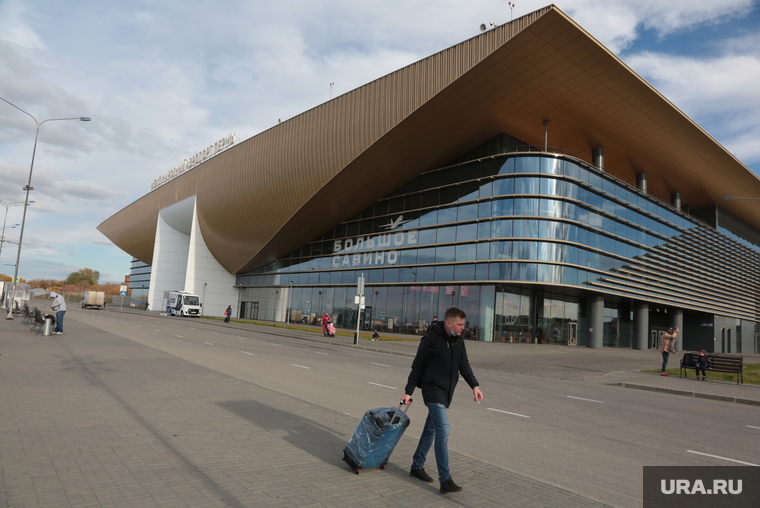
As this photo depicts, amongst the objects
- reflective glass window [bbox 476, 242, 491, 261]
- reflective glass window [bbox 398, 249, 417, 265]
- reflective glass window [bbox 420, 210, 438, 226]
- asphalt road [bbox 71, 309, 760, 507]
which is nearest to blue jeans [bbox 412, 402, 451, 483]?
asphalt road [bbox 71, 309, 760, 507]

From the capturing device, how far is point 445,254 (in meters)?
37.4

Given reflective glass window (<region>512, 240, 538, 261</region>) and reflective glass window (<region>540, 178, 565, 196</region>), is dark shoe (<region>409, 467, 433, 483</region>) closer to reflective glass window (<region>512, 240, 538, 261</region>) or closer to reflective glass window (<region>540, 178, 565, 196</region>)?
reflective glass window (<region>512, 240, 538, 261</region>)

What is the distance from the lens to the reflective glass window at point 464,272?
116 feet

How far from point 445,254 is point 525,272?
6.43 m

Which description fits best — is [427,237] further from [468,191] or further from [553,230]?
[553,230]

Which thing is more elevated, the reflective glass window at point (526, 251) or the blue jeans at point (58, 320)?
the reflective glass window at point (526, 251)

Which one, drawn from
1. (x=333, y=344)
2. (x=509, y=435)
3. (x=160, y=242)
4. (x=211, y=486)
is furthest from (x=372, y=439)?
(x=160, y=242)

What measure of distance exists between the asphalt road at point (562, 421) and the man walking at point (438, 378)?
50.9 inches

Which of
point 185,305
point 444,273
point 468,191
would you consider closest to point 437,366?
point 444,273

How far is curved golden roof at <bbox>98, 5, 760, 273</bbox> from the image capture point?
27.6m

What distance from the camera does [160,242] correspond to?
65188 mm

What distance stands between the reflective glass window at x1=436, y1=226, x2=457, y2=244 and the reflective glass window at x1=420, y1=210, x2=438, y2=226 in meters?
0.96

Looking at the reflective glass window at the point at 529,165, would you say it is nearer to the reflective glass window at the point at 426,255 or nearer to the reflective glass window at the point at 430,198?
the reflective glass window at the point at 430,198

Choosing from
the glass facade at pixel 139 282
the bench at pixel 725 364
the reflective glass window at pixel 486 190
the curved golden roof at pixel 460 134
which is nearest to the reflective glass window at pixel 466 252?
the reflective glass window at pixel 486 190
